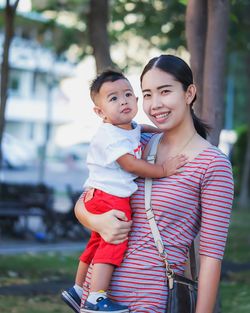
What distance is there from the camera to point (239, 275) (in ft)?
35.7

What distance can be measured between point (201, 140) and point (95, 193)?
1.68ft

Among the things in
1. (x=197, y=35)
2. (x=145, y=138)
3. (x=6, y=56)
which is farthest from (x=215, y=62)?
(x=6, y=56)

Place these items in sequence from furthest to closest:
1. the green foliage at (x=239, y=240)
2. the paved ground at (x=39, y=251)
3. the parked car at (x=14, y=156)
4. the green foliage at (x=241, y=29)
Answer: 1. the parked car at (x=14, y=156)
2. the green foliage at (x=241, y=29)
3. the green foliage at (x=239, y=240)
4. the paved ground at (x=39, y=251)

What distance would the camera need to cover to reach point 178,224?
296 cm

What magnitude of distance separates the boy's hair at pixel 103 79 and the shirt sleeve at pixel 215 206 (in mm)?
688

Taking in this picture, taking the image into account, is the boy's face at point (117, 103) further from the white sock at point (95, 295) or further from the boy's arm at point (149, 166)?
the white sock at point (95, 295)

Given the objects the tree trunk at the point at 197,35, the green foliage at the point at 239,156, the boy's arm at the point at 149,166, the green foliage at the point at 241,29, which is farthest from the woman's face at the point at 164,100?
the green foliage at the point at 239,156

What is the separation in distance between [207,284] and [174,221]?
0.28 m

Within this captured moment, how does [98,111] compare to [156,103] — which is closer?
[156,103]

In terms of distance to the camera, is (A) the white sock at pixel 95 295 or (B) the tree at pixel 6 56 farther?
(B) the tree at pixel 6 56

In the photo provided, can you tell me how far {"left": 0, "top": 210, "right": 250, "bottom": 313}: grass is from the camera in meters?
8.07

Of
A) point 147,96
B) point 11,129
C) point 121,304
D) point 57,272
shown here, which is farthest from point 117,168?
point 11,129

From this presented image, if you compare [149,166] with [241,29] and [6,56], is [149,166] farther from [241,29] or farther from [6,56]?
[241,29]

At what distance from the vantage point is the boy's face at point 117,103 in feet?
10.8
